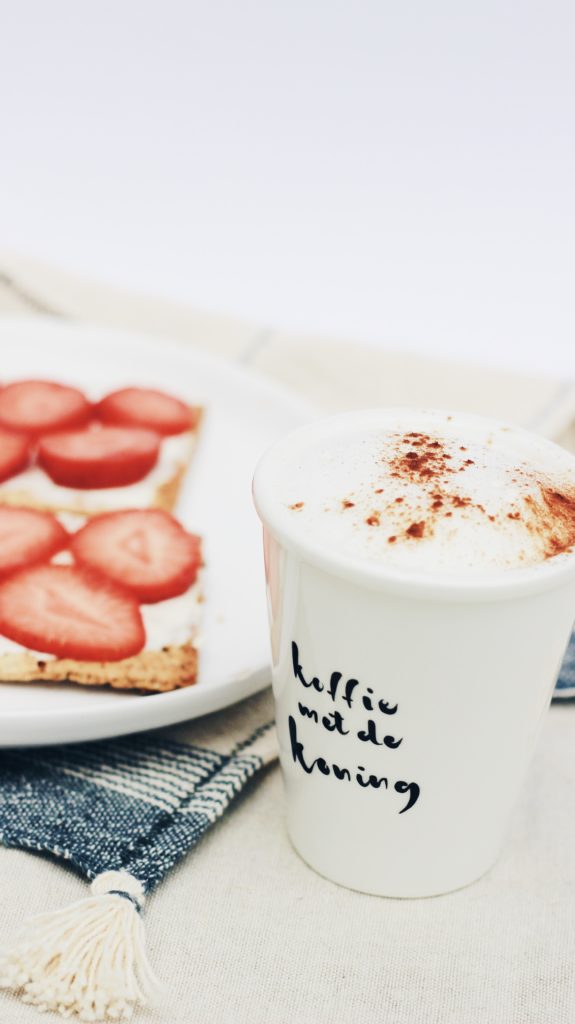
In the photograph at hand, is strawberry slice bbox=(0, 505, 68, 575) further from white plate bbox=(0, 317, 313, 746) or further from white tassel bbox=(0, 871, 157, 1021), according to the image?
white tassel bbox=(0, 871, 157, 1021)

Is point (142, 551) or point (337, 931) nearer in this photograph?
point (337, 931)

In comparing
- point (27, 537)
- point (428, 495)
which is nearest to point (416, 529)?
point (428, 495)

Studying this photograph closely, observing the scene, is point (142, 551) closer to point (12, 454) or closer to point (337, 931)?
point (12, 454)

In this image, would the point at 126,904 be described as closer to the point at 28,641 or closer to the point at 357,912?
the point at 357,912

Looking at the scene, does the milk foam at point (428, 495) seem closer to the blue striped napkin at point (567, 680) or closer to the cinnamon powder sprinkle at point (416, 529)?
the cinnamon powder sprinkle at point (416, 529)

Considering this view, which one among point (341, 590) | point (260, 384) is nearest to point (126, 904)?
point (341, 590)
